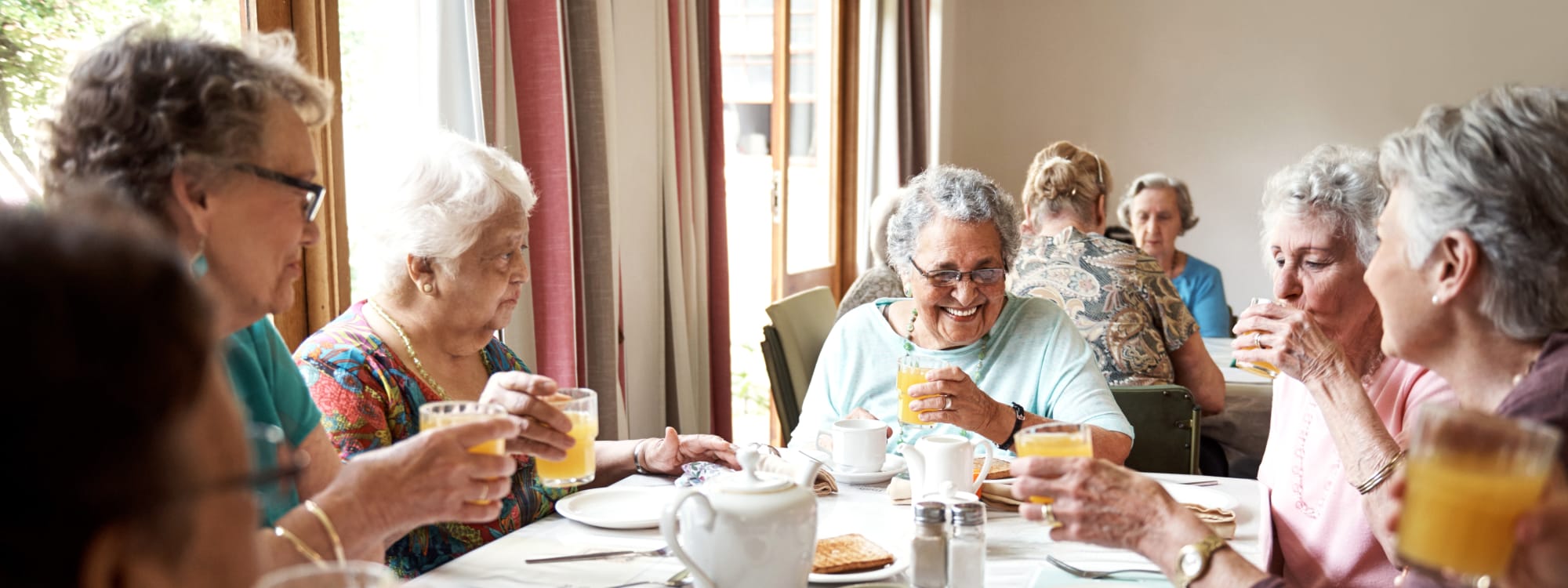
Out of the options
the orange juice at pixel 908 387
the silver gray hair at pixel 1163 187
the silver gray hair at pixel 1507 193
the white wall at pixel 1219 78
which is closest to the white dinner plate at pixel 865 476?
the orange juice at pixel 908 387

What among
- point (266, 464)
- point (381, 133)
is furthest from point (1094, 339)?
point (266, 464)

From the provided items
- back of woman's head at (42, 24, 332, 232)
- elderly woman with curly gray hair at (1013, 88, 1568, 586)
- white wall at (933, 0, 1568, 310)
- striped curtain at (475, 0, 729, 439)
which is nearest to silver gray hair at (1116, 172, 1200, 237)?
striped curtain at (475, 0, 729, 439)

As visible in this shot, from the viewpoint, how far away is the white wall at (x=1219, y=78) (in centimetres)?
673

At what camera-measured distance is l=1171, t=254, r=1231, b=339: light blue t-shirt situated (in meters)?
4.71

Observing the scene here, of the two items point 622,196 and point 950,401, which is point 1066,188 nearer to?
point 622,196

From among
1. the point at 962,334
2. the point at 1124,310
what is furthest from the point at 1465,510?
the point at 1124,310

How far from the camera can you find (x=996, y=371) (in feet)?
8.08

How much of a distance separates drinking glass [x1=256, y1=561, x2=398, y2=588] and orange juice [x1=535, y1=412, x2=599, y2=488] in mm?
682

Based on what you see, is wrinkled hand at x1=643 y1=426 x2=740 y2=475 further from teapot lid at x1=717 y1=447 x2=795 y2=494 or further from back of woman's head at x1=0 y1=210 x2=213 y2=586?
back of woman's head at x1=0 y1=210 x2=213 y2=586

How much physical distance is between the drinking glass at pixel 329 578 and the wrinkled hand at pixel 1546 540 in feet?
3.21

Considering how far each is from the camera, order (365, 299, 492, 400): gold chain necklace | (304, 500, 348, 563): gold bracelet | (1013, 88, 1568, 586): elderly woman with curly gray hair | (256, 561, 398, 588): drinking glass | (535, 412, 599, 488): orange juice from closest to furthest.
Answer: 1. (256, 561, 398, 588): drinking glass
2. (1013, 88, 1568, 586): elderly woman with curly gray hair
3. (304, 500, 348, 563): gold bracelet
4. (535, 412, 599, 488): orange juice
5. (365, 299, 492, 400): gold chain necklace

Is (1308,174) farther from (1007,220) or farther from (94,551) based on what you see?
(94,551)

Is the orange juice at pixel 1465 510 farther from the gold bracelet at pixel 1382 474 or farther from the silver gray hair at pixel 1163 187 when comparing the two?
the silver gray hair at pixel 1163 187

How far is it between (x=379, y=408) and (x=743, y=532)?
0.83m
